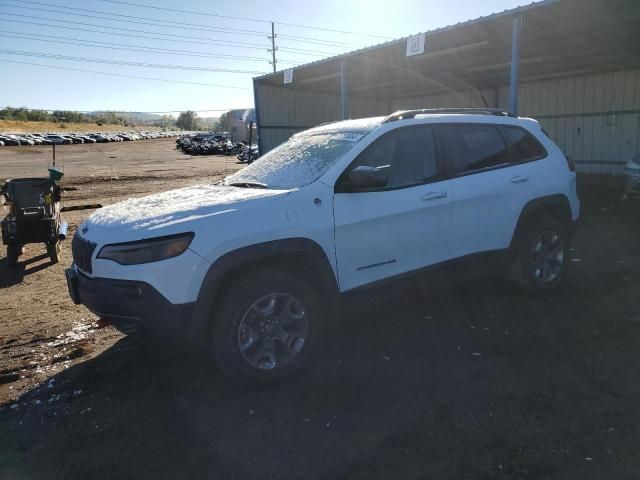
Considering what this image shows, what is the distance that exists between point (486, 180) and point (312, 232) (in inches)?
75.6

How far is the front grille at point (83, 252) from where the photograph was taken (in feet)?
10.9

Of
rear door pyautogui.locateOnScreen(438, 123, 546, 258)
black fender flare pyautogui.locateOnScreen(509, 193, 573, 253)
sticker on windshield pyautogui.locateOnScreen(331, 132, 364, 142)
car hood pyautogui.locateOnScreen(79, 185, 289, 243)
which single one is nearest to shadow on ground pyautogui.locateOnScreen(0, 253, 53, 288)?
car hood pyautogui.locateOnScreen(79, 185, 289, 243)

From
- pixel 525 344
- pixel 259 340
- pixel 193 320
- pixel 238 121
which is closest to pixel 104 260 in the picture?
pixel 193 320

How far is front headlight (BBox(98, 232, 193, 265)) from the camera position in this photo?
10.0 feet

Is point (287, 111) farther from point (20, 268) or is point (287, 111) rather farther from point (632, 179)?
point (20, 268)

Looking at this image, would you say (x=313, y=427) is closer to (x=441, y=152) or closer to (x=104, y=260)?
(x=104, y=260)

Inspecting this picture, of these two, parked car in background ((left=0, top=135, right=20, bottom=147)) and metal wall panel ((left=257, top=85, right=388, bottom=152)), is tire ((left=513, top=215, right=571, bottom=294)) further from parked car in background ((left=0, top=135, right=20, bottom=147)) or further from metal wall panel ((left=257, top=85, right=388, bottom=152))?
parked car in background ((left=0, top=135, right=20, bottom=147))

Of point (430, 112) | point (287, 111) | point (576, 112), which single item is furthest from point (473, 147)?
point (576, 112)

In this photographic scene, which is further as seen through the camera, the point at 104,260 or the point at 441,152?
the point at 441,152

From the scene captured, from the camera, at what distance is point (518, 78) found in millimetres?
13938

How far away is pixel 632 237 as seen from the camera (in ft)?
26.4

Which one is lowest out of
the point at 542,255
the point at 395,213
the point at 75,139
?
the point at 542,255

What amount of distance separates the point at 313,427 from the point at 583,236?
694 centimetres

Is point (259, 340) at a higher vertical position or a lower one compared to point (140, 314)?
lower
